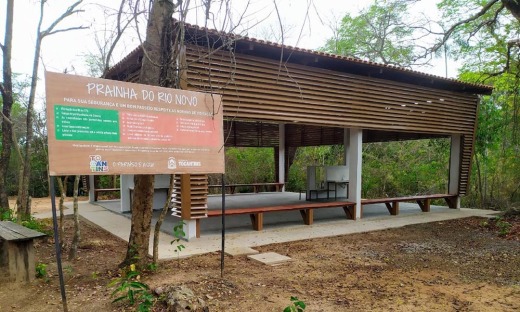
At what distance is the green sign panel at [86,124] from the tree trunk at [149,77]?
1112 millimetres

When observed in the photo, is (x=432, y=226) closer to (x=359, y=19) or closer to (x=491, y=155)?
(x=491, y=155)

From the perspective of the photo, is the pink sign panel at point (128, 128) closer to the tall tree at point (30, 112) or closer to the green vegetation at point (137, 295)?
the green vegetation at point (137, 295)

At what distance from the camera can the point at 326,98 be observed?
301 inches

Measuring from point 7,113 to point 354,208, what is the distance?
7965 millimetres

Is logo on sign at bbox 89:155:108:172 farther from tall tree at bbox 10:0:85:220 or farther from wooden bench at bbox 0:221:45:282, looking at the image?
tall tree at bbox 10:0:85:220

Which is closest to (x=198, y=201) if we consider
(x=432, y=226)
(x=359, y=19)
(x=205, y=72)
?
(x=205, y=72)

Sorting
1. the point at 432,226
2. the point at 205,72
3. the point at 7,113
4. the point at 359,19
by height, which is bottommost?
the point at 432,226

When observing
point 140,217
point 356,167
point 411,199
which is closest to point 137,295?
point 140,217

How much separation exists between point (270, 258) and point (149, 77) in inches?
115

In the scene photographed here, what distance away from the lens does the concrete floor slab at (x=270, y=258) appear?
15.6 ft

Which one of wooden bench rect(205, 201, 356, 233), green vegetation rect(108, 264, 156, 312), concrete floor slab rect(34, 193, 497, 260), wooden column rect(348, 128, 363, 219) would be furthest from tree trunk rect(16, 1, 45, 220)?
wooden column rect(348, 128, 363, 219)

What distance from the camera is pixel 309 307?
3240 millimetres

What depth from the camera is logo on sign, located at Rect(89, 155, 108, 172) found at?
284 centimetres

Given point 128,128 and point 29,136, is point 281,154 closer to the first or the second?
point 29,136
